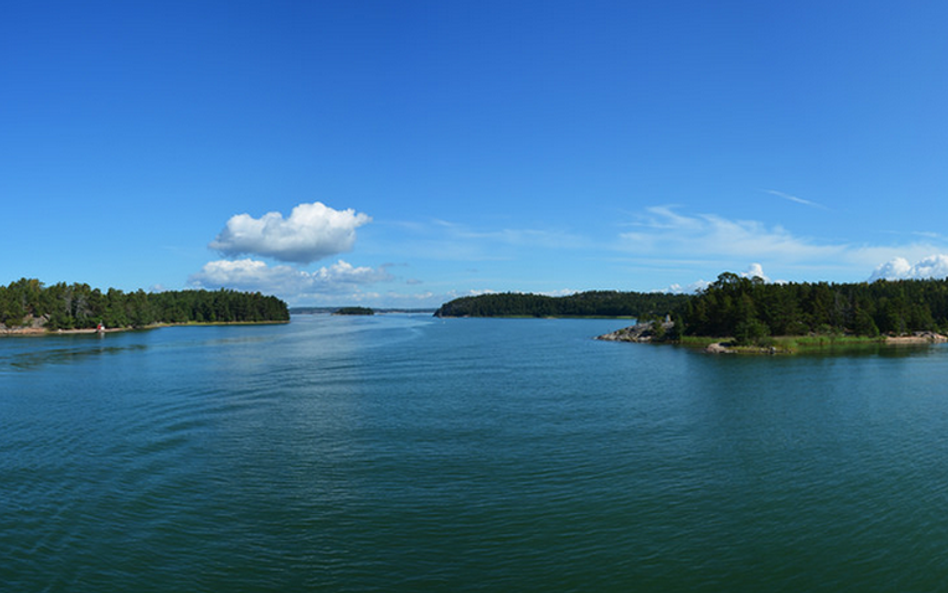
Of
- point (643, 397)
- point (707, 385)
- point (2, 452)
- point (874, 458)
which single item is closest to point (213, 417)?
point (2, 452)

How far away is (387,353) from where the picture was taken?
316 feet

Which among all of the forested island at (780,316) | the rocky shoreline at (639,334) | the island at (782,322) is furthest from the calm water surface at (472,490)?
the rocky shoreline at (639,334)

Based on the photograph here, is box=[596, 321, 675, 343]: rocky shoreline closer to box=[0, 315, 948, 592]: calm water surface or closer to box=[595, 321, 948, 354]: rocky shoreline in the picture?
box=[595, 321, 948, 354]: rocky shoreline

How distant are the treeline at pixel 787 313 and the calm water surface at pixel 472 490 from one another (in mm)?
63003

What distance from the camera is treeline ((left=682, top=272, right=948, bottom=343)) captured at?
11331 centimetres

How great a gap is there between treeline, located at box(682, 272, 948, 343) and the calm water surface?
2480 inches

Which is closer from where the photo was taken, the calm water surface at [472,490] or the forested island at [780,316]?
the calm water surface at [472,490]

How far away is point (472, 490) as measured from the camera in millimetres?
24969

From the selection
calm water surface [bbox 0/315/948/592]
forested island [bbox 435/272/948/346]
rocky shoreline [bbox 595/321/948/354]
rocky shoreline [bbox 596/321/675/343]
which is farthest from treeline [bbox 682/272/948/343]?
calm water surface [bbox 0/315/948/592]

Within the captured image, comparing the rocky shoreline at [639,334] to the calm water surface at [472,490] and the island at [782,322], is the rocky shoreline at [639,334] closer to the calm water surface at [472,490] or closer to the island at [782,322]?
the island at [782,322]

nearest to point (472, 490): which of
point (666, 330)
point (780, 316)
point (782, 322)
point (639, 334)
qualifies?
point (780, 316)

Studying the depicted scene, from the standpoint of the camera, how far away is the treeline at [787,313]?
11331 centimetres

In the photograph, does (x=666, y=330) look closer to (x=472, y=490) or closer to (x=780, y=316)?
(x=780, y=316)

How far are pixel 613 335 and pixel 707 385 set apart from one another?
8342 cm
